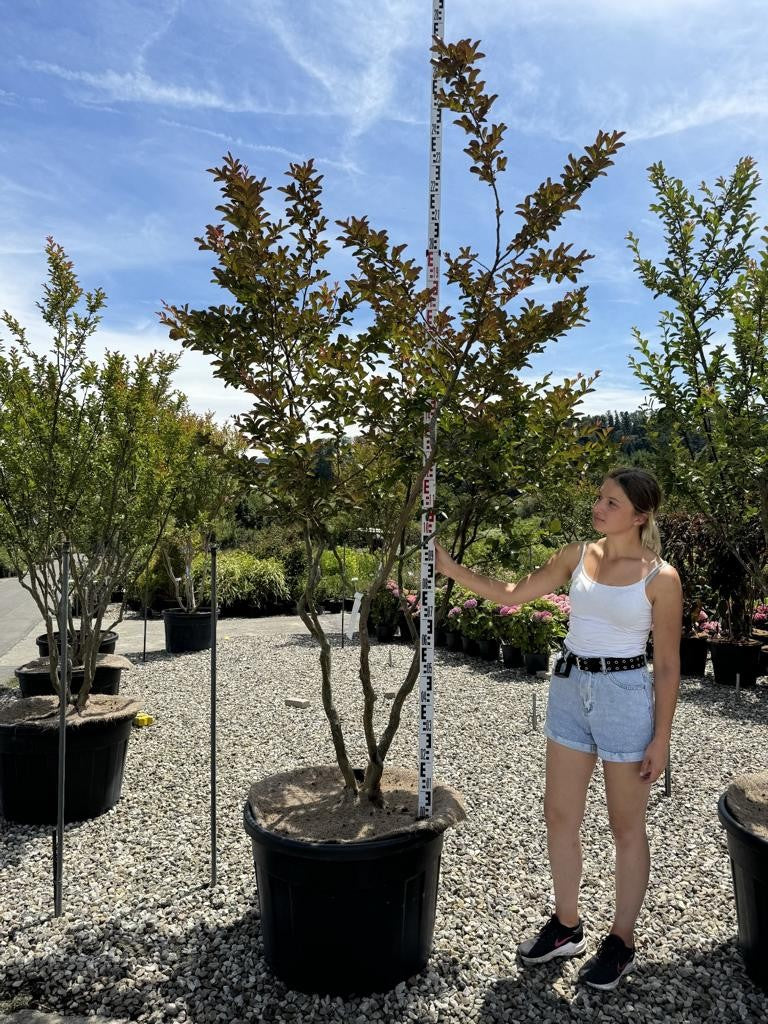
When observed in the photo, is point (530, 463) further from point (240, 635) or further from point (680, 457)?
point (240, 635)

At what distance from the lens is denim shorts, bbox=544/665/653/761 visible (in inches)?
96.8

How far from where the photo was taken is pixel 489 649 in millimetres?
8695

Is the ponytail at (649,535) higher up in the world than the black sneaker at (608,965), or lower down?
higher up

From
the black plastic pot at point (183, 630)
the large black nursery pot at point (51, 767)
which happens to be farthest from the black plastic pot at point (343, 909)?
the black plastic pot at point (183, 630)

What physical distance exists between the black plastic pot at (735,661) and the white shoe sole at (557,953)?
17.5 feet

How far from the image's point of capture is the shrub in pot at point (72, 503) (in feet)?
13.3

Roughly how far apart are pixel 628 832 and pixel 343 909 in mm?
970

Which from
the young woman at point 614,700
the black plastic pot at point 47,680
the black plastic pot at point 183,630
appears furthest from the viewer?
the black plastic pot at point 183,630

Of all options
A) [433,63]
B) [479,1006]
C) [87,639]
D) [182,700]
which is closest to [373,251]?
[433,63]

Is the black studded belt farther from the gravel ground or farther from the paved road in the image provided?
the paved road

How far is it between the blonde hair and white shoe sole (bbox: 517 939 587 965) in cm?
144

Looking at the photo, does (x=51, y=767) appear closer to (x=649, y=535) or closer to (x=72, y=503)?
(x=72, y=503)

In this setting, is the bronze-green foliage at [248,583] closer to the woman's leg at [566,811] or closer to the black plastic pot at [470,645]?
the black plastic pot at [470,645]

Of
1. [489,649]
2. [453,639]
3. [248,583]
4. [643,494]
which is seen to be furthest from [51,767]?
[248,583]
